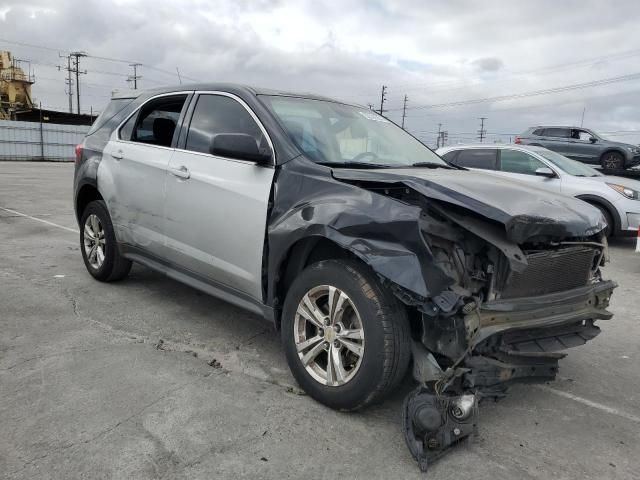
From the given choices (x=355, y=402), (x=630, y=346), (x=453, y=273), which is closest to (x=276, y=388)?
(x=355, y=402)

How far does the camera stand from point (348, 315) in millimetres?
3002

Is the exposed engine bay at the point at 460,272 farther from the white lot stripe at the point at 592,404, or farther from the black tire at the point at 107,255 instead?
the black tire at the point at 107,255

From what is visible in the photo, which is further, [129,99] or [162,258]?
[129,99]

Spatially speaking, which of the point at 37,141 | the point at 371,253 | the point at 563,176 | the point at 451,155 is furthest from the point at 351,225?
the point at 37,141

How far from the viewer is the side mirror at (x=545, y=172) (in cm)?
884

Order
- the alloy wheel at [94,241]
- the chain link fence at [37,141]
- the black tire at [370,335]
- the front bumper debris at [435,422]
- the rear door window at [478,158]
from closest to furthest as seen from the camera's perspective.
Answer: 1. the front bumper debris at [435,422]
2. the black tire at [370,335]
3. the alloy wheel at [94,241]
4. the rear door window at [478,158]
5. the chain link fence at [37,141]

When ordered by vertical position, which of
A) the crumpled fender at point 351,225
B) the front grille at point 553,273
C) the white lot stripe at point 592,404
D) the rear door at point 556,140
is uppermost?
the rear door at point 556,140

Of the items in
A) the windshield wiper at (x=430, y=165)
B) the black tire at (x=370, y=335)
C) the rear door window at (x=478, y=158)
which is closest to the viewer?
the black tire at (x=370, y=335)

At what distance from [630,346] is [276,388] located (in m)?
3.02

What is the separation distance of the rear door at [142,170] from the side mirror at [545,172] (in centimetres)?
655

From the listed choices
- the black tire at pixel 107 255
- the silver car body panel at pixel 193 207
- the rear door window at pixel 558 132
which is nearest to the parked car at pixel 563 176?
the silver car body panel at pixel 193 207

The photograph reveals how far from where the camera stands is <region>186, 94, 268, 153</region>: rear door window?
3.77 metres

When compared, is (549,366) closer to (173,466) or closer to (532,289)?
(532,289)

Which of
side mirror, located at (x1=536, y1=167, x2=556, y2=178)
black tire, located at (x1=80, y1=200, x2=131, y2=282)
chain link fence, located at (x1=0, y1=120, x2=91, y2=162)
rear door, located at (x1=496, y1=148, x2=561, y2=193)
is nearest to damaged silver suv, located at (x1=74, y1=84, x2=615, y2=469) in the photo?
black tire, located at (x1=80, y1=200, x2=131, y2=282)
